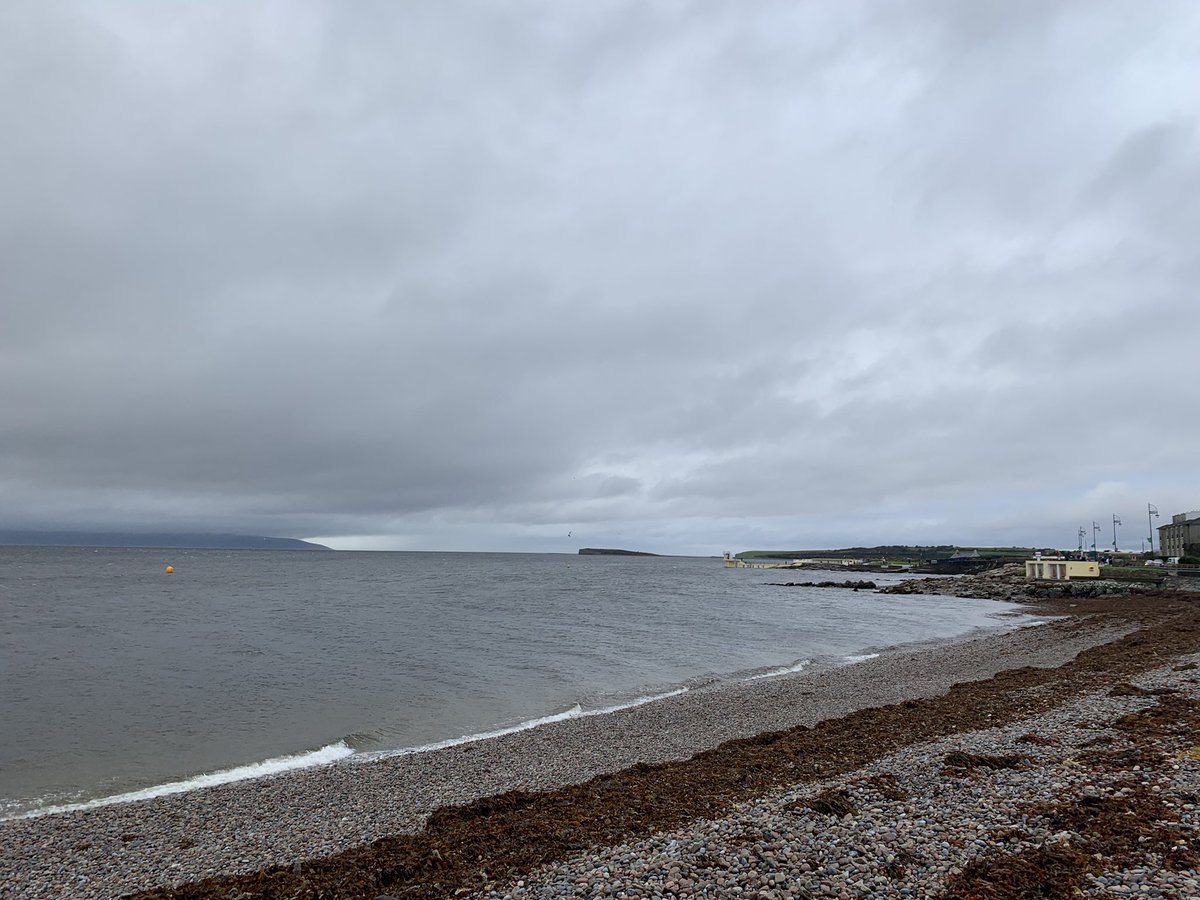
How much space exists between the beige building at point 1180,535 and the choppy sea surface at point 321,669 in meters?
72.9

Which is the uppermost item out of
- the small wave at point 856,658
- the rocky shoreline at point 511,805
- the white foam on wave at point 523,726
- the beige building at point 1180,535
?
the beige building at point 1180,535

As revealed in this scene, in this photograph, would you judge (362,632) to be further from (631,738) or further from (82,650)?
(631,738)

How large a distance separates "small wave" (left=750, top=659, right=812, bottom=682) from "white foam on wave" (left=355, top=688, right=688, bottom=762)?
4.67 m

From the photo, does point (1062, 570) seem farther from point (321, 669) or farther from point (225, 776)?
point (225, 776)

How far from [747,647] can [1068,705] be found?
75.7 feet

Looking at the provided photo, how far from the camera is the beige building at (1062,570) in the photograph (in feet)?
268

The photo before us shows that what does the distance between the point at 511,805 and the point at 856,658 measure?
26839 millimetres

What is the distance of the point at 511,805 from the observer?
11.8m

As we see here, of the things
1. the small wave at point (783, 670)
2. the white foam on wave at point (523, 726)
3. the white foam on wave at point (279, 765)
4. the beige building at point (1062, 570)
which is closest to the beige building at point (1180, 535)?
the beige building at point (1062, 570)

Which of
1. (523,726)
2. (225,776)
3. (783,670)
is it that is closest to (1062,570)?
(783,670)

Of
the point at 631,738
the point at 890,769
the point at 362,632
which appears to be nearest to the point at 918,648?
the point at 631,738

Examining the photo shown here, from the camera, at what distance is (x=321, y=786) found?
1472cm

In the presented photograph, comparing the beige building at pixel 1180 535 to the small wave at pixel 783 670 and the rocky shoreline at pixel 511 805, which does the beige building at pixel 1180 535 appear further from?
the rocky shoreline at pixel 511 805

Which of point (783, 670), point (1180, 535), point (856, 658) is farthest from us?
point (1180, 535)
